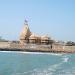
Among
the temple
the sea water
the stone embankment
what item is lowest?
the sea water

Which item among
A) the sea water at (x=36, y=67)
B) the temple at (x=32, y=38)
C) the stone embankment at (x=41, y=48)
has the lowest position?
the sea water at (x=36, y=67)

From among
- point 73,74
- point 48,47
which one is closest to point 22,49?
point 48,47

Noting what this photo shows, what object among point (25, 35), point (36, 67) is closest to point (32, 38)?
point (25, 35)

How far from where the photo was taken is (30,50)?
9600cm

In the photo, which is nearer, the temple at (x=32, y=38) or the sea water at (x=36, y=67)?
the sea water at (x=36, y=67)

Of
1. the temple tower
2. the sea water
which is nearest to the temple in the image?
the temple tower

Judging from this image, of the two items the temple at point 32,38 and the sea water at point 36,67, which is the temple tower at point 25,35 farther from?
the sea water at point 36,67

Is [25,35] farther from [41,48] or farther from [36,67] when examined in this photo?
[36,67]

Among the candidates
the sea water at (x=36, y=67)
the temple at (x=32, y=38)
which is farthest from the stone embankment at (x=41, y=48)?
the sea water at (x=36, y=67)

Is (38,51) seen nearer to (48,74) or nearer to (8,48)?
(8,48)

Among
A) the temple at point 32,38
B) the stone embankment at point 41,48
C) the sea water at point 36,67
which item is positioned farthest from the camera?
the temple at point 32,38

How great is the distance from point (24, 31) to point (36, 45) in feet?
34.4

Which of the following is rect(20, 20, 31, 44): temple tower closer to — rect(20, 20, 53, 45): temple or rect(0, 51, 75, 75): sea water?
rect(20, 20, 53, 45): temple

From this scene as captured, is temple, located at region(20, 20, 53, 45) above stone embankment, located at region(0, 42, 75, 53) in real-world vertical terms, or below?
above
